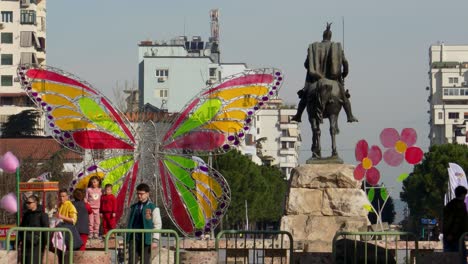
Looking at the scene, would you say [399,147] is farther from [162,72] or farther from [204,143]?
[162,72]

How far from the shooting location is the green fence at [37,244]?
910 inches

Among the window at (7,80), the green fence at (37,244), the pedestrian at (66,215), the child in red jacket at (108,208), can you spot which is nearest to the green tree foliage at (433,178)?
the window at (7,80)

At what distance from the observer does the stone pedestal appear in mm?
30719

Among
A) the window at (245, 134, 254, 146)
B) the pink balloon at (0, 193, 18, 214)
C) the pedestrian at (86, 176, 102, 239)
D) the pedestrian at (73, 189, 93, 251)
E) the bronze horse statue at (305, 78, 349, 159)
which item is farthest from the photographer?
the window at (245, 134, 254, 146)

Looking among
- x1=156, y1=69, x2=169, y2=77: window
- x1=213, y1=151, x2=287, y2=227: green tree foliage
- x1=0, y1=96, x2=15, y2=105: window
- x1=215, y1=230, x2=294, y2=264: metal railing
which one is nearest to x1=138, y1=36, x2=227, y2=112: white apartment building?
x1=156, y1=69, x2=169, y2=77: window

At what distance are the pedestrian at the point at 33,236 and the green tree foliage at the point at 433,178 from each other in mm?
93066

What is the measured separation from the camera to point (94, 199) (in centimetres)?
3123

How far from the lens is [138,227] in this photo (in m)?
24.5

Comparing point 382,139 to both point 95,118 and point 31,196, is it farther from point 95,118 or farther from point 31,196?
point 31,196

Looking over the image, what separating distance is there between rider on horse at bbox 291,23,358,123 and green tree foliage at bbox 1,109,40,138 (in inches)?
3930

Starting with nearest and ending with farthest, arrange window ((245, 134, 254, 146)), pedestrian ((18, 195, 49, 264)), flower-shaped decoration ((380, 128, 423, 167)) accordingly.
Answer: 1. pedestrian ((18, 195, 49, 264))
2. flower-shaped decoration ((380, 128, 423, 167))
3. window ((245, 134, 254, 146))

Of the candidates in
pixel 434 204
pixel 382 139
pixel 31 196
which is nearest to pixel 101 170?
pixel 382 139

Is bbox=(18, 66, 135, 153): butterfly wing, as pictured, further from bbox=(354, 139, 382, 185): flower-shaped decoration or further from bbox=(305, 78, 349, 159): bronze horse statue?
bbox=(305, 78, 349, 159): bronze horse statue

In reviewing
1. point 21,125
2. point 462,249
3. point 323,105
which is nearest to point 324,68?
point 323,105
